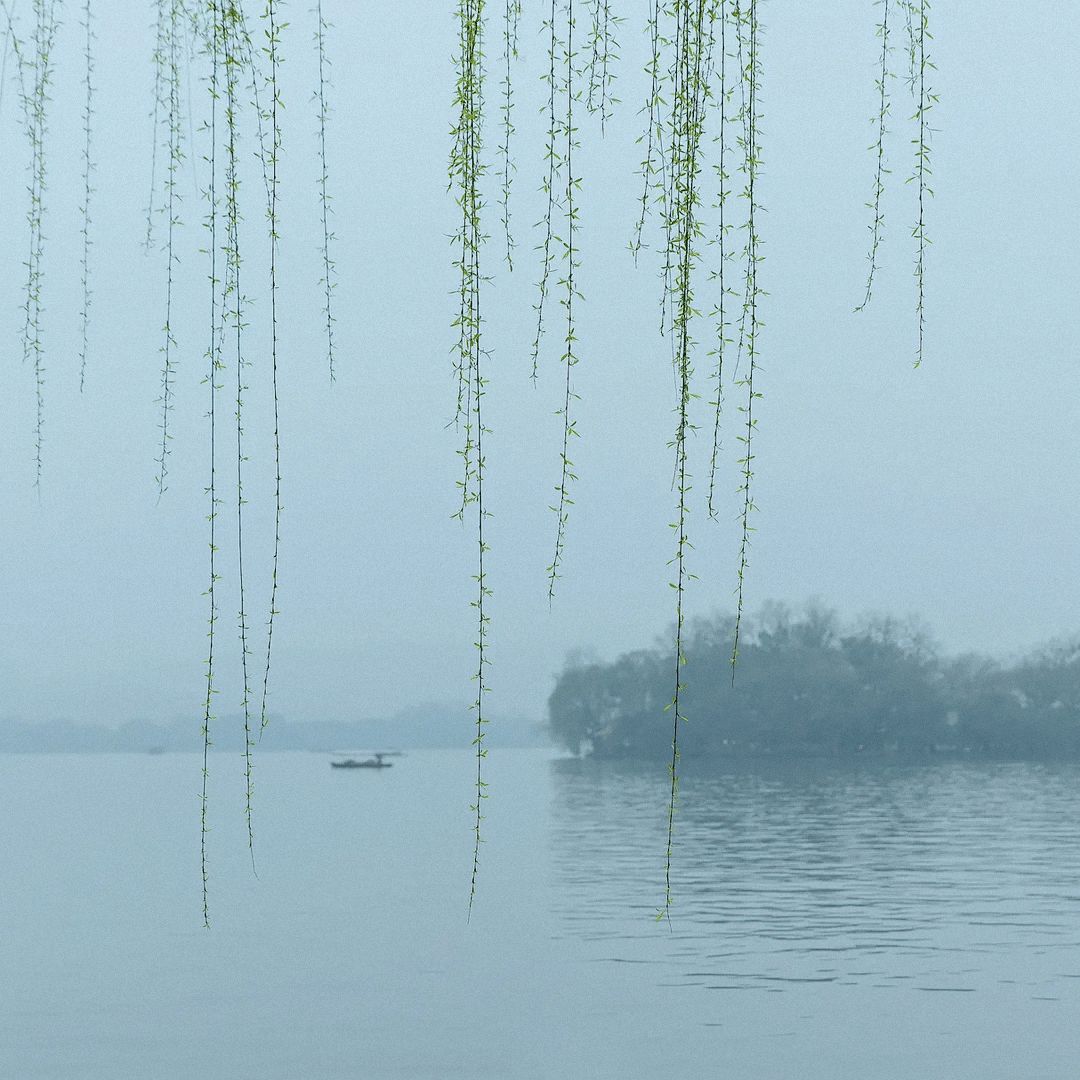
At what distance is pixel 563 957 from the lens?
3300 centimetres

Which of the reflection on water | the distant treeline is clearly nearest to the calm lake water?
the reflection on water

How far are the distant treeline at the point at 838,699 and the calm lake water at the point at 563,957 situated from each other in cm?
2693

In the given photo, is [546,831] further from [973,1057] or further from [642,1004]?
[973,1057]

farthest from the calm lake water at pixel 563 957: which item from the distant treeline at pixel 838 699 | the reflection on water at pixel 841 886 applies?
the distant treeline at pixel 838 699

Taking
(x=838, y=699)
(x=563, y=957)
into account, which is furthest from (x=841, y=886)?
(x=838, y=699)

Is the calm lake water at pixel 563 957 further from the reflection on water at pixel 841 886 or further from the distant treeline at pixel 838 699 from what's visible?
the distant treeline at pixel 838 699

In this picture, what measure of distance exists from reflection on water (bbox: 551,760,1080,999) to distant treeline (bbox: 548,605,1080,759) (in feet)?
24.5

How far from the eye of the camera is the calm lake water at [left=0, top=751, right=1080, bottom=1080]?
76.2ft

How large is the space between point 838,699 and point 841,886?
55.4m

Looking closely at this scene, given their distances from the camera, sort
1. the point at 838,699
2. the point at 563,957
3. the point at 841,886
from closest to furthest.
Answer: the point at 563,957
the point at 841,886
the point at 838,699

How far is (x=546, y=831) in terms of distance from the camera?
74.1 m

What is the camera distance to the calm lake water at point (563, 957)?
76.2ft

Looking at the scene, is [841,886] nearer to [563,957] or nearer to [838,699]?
[563,957]

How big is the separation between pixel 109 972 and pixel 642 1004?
10378mm
